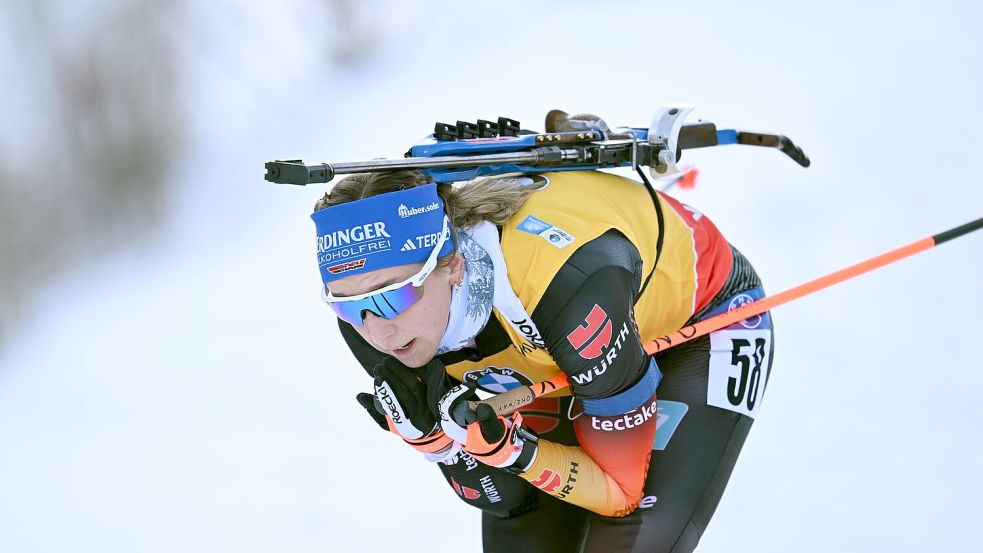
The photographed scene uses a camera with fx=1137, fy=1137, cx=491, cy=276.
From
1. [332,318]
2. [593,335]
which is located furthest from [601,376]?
[332,318]

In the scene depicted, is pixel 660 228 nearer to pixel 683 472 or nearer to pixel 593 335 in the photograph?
pixel 593 335

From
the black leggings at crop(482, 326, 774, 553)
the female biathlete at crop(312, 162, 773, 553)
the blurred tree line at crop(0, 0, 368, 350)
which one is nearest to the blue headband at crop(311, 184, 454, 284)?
the female biathlete at crop(312, 162, 773, 553)

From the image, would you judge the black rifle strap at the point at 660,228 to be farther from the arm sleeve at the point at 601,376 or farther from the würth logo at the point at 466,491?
the würth logo at the point at 466,491

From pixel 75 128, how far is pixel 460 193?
281 cm

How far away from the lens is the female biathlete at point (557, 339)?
2.68 metres

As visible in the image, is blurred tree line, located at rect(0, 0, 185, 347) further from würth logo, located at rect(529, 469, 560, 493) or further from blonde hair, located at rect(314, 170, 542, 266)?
würth logo, located at rect(529, 469, 560, 493)

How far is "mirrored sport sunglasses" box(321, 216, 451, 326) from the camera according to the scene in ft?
8.64

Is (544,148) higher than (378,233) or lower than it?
higher

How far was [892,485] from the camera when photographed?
4.07 metres

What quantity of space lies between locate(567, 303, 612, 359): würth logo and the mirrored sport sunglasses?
37 centimetres

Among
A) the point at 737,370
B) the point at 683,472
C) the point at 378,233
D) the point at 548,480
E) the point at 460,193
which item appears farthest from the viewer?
the point at 737,370

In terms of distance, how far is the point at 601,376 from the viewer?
9.11 feet

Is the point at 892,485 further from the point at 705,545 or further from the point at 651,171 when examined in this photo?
the point at 651,171

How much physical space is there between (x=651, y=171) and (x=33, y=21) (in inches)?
120
